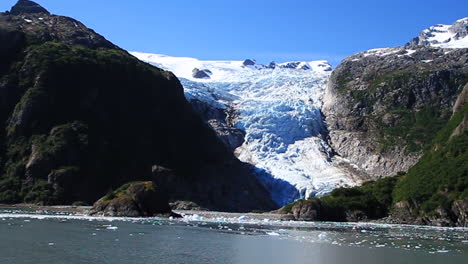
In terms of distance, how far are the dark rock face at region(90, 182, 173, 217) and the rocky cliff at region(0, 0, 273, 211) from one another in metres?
43.1

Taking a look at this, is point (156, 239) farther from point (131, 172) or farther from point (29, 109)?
point (29, 109)

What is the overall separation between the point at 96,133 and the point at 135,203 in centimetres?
6502

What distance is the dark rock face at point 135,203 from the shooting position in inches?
3346

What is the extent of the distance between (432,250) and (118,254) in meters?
23.2

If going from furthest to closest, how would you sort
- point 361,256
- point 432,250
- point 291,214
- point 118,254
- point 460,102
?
point 460,102 < point 291,214 < point 432,250 < point 361,256 < point 118,254

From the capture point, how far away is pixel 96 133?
14700cm

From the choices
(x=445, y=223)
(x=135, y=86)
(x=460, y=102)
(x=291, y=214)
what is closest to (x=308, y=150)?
(x=135, y=86)

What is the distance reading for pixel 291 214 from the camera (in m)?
103

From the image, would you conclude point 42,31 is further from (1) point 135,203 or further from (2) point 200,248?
(2) point 200,248

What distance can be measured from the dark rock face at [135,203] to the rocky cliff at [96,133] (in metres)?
43.1

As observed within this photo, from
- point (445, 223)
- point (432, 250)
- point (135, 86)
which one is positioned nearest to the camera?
point (432, 250)

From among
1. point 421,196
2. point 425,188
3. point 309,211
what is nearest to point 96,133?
point 309,211

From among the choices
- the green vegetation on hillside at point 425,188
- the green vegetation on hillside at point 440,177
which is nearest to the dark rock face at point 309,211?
the green vegetation on hillside at point 425,188

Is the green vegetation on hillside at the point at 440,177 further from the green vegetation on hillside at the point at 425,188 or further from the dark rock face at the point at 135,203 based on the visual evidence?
the dark rock face at the point at 135,203
